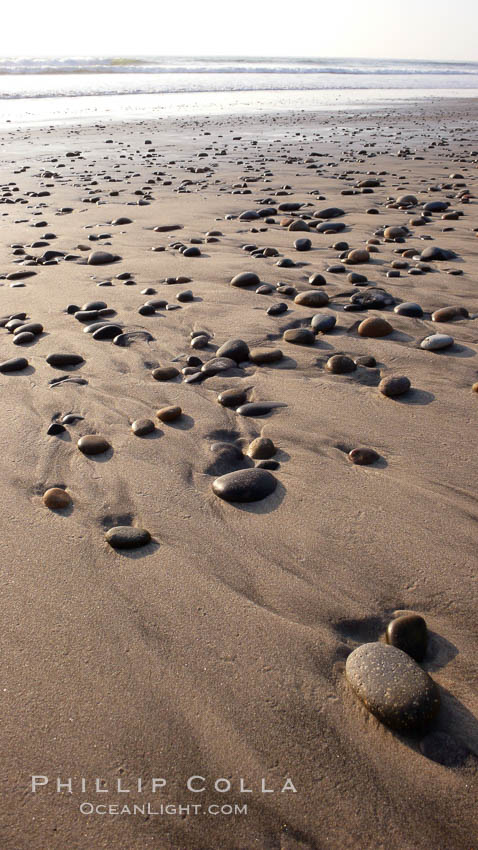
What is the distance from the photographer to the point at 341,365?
112 inches

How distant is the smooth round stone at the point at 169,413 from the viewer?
98.1 inches

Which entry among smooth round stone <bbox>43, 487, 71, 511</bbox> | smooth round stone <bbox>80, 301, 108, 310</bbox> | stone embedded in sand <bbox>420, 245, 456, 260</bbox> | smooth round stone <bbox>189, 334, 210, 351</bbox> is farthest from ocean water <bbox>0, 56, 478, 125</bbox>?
smooth round stone <bbox>43, 487, 71, 511</bbox>

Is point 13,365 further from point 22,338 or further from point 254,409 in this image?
point 254,409

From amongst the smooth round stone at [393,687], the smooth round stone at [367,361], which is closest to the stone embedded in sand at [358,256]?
the smooth round stone at [367,361]

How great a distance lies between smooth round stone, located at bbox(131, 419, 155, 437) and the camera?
2408mm

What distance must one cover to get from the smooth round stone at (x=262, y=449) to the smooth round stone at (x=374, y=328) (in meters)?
1.20

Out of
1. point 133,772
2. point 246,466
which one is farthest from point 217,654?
point 246,466

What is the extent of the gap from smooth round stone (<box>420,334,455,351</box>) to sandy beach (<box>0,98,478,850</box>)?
16mm

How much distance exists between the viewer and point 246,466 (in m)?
2.22

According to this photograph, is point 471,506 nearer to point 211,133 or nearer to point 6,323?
point 6,323

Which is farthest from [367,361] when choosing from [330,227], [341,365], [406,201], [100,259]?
[406,201]

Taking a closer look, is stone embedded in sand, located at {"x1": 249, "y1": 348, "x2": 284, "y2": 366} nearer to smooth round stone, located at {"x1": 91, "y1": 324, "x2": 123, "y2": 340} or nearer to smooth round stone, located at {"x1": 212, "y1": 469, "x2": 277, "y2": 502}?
smooth round stone, located at {"x1": 91, "y1": 324, "x2": 123, "y2": 340}

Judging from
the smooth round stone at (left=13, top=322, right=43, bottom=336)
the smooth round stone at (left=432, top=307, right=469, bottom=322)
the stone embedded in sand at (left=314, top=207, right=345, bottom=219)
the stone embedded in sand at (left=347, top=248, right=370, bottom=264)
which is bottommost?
the smooth round stone at (left=13, top=322, right=43, bottom=336)

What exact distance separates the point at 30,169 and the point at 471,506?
10.2 metres
